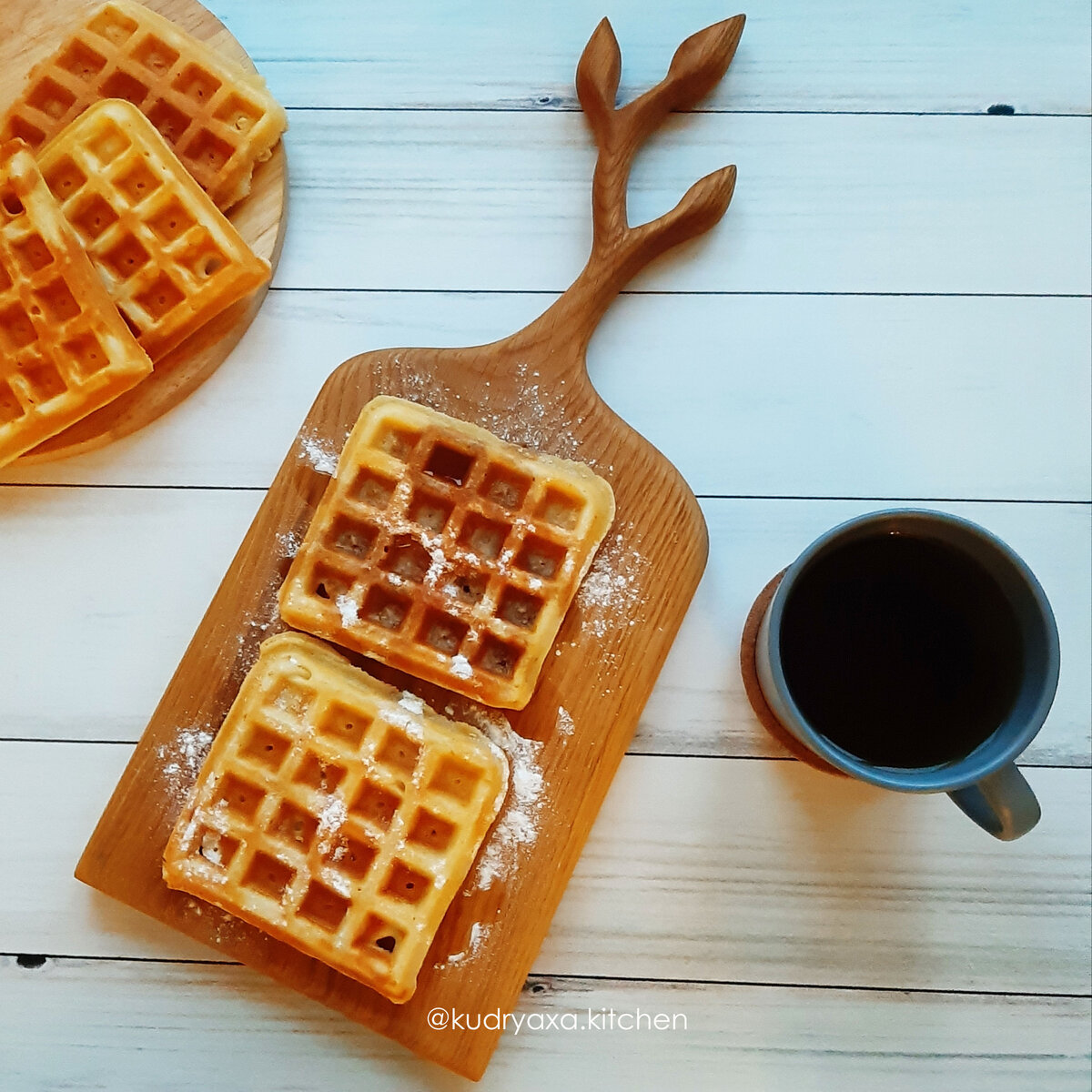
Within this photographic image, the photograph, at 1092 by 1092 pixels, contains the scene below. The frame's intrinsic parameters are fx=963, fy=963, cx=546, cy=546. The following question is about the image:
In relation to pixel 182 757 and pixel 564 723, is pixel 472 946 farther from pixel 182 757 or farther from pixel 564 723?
pixel 182 757

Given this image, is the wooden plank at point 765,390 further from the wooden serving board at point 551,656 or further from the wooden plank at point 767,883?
the wooden plank at point 767,883

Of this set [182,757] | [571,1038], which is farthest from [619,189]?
[571,1038]

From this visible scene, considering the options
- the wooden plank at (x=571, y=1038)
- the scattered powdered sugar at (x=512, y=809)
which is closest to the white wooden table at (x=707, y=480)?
the wooden plank at (x=571, y=1038)

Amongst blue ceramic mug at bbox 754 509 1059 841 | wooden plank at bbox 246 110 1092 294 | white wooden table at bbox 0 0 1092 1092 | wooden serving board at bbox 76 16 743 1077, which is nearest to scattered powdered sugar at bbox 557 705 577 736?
wooden serving board at bbox 76 16 743 1077

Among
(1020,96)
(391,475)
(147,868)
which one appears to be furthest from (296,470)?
(1020,96)

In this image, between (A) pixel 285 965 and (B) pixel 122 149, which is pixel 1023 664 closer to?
(A) pixel 285 965

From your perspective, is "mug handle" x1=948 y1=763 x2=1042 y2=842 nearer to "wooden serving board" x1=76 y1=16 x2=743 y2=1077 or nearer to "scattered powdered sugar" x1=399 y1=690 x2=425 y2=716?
"wooden serving board" x1=76 y1=16 x2=743 y2=1077
